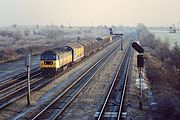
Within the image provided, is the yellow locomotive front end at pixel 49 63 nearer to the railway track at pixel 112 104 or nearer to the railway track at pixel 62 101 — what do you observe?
the railway track at pixel 62 101

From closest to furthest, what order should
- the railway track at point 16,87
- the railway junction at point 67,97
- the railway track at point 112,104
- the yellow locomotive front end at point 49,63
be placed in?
the railway track at point 112,104
the railway junction at point 67,97
the railway track at point 16,87
the yellow locomotive front end at point 49,63

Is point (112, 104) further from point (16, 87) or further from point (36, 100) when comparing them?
point (16, 87)

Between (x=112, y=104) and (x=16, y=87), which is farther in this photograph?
(x=16, y=87)

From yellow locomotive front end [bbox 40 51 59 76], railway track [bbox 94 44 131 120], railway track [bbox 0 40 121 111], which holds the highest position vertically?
yellow locomotive front end [bbox 40 51 59 76]

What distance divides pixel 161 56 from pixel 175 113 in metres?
49.3

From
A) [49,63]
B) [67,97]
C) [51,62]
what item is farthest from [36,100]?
[49,63]

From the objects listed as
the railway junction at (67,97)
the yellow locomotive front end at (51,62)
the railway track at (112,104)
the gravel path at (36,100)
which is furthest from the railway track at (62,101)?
the yellow locomotive front end at (51,62)

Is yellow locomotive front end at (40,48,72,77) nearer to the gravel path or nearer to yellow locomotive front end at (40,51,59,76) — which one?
yellow locomotive front end at (40,51,59,76)

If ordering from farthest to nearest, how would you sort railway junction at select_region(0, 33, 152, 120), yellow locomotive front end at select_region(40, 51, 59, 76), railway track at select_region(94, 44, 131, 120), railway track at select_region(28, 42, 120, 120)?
yellow locomotive front end at select_region(40, 51, 59, 76) < railway junction at select_region(0, 33, 152, 120) < railway track at select_region(28, 42, 120, 120) < railway track at select_region(94, 44, 131, 120)

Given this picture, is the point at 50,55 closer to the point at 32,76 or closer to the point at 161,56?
the point at 32,76

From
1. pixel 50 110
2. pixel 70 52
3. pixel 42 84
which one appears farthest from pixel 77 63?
pixel 50 110

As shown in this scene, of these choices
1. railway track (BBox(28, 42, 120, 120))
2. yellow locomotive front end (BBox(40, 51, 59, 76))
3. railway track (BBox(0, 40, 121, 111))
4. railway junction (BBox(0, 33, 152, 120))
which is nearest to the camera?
railway track (BBox(28, 42, 120, 120))

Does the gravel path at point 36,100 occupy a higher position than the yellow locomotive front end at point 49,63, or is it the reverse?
the yellow locomotive front end at point 49,63

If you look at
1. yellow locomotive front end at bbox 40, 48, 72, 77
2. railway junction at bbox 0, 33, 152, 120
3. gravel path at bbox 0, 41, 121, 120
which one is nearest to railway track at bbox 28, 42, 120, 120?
railway junction at bbox 0, 33, 152, 120
